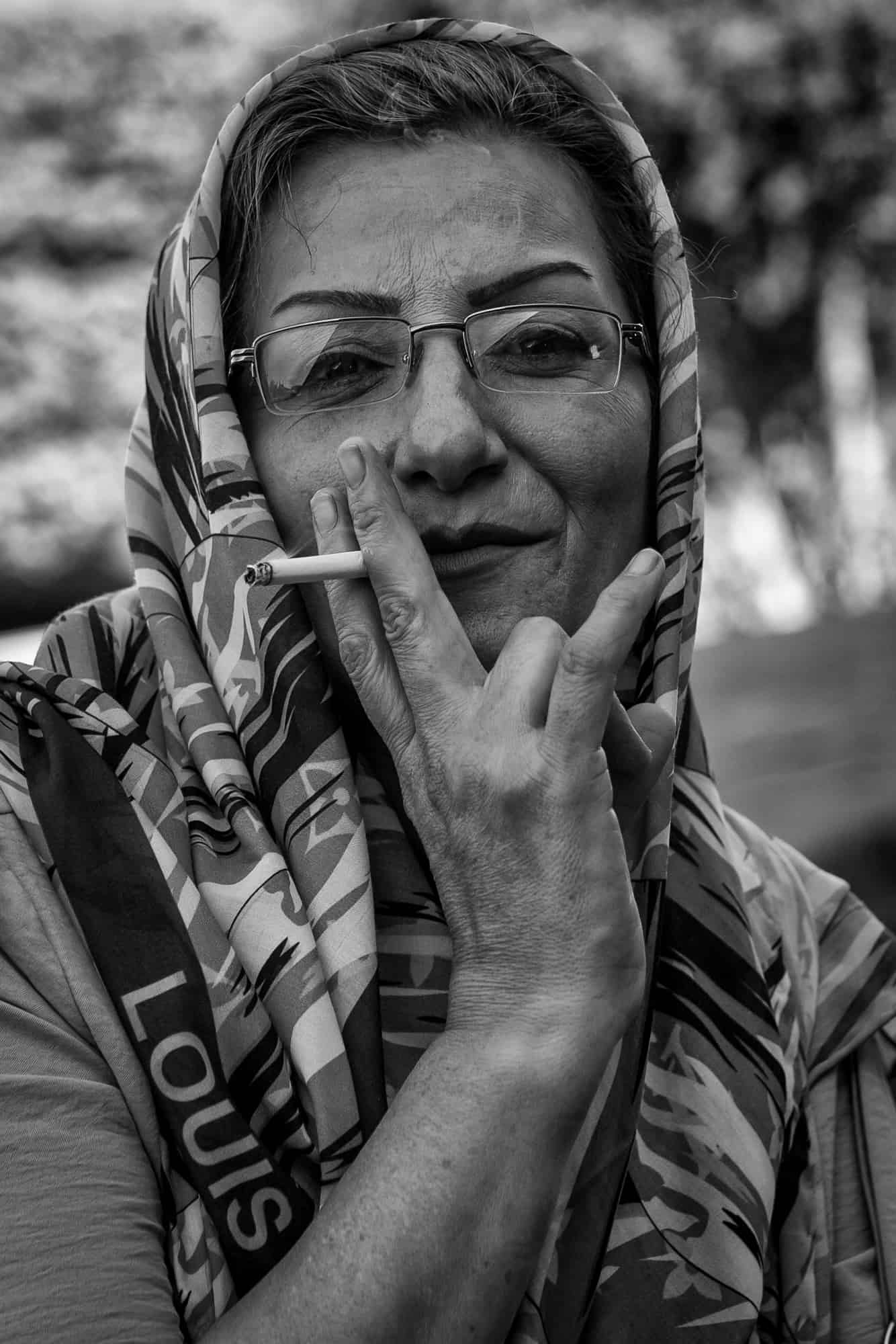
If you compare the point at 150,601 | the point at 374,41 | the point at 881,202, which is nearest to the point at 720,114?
the point at 881,202

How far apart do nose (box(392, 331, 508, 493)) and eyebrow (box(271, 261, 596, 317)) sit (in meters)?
0.07

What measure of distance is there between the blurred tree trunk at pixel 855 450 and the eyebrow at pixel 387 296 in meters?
8.23

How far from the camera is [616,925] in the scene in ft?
5.12

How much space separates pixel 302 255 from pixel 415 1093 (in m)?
1.29

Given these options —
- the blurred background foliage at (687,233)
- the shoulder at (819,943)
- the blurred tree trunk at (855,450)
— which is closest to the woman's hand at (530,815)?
the shoulder at (819,943)

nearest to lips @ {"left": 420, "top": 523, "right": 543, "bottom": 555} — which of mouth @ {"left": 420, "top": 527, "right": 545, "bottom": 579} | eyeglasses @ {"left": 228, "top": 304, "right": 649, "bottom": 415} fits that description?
mouth @ {"left": 420, "top": 527, "right": 545, "bottom": 579}

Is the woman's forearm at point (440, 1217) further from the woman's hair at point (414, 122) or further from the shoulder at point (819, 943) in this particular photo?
the woman's hair at point (414, 122)

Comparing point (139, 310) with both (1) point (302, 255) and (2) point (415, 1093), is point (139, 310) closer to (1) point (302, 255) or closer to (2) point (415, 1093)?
(1) point (302, 255)

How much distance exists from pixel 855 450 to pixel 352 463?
914 cm

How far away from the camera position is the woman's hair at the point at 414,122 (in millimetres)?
2152

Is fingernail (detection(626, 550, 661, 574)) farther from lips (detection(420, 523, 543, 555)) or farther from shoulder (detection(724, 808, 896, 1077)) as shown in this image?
shoulder (detection(724, 808, 896, 1077))

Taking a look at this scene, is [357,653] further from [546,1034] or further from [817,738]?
[817,738]

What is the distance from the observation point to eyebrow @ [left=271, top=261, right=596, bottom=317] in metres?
1.98

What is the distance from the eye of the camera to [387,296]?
1.98 metres
